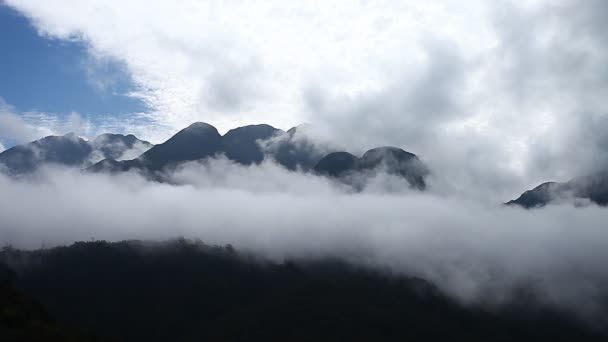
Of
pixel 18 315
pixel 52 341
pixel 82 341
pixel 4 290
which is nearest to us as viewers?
pixel 52 341

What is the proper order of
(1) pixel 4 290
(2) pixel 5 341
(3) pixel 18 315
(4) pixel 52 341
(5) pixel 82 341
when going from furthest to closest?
(1) pixel 4 290, (3) pixel 18 315, (5) pixel 82 341, (4) pixel 52 341, (2) pixel 5 341

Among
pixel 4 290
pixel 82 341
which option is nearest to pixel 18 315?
pixel 82 341

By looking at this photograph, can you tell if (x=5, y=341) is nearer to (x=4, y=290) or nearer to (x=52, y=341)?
(x=52, y=341)

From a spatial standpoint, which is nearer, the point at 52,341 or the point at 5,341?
the point at 5,341

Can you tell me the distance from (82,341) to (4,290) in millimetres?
42598

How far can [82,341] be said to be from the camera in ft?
266

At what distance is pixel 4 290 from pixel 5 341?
159ft

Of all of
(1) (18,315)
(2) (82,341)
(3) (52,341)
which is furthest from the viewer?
(1) (18,315)

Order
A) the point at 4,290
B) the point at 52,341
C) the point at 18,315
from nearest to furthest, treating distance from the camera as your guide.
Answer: the point at 52,341
the point at 18,315
the point at 4,290

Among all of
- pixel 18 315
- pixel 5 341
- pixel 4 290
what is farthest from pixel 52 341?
pixel 4 290

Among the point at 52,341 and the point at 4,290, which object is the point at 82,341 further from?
the point at 4,290

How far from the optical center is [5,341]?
2719 inches

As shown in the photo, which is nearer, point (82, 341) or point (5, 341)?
point (5, 341)

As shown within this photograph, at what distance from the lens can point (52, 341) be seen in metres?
74.6
